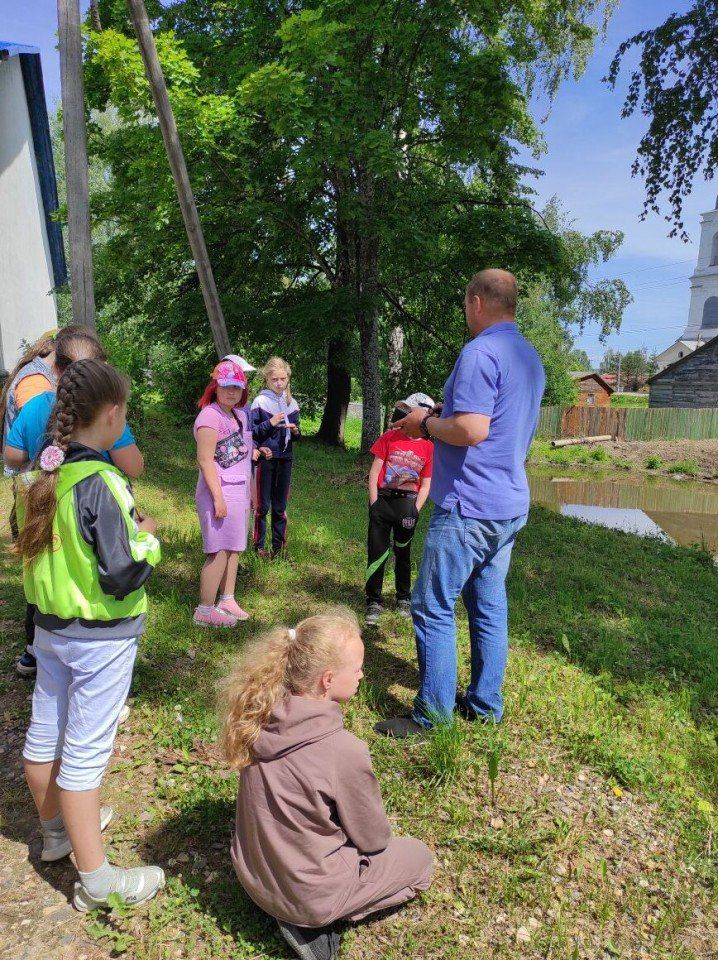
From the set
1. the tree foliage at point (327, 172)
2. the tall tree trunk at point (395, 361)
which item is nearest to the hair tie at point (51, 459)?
the tree foliage at point (327, 172)

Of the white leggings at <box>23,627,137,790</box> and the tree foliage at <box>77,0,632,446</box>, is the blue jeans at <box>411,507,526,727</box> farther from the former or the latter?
the tree foliage at <box>77,0,632,446</box>

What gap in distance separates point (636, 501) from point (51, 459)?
17492mm

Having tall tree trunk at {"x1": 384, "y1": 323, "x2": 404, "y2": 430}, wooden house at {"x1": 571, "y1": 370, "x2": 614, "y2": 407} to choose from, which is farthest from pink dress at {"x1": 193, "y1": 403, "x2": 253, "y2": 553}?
wooden house at {"x1": 571, "y1": 370, "x2": 614, "y2": 407}

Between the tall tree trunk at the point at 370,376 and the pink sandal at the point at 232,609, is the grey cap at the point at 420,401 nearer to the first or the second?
the pink sandal at the point at 232,609

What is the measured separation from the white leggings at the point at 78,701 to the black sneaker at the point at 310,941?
2.63 ft

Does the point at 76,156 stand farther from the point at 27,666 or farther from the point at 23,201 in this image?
the point at 23,201

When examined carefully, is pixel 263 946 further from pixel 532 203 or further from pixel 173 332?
pixel 532 203

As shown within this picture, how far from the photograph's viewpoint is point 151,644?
4.21m

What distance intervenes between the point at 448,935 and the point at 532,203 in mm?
14466

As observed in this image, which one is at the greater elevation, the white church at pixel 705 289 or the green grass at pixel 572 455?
the white church at pixel 705 289

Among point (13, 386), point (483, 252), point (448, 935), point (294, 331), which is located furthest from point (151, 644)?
point (483, 252)

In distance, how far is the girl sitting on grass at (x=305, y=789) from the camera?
2084 mm

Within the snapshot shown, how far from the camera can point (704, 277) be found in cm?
6431

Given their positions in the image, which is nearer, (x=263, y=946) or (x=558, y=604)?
(x=263, y=946)
